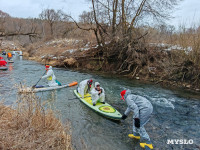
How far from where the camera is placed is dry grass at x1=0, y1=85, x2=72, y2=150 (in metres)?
3.22

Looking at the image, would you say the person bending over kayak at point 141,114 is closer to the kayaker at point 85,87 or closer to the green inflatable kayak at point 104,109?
the green inflatable kayak at point 104,109

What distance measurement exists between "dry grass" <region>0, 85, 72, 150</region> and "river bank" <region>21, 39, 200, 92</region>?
10.4 meters

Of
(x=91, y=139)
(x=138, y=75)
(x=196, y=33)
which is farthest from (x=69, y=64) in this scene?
(x=91, y=139)

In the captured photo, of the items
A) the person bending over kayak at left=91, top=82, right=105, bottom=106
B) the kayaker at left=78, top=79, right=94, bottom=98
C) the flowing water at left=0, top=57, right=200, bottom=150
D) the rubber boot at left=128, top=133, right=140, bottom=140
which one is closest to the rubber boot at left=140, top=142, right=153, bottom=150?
the flowing water at left=0, top=57, right=200, bottom=150

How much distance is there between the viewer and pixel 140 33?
584 inches

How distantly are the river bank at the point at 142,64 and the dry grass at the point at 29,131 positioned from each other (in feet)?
34.1

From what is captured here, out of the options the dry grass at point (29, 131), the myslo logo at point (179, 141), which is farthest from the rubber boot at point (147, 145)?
the dry grass at point (29, 131)

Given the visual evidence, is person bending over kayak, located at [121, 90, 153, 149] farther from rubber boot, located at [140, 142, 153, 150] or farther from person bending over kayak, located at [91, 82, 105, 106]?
person bending over kayak, located at [91, 82, 105, 106]

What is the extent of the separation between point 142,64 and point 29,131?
43.7 ft

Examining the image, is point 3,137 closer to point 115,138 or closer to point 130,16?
point 115,138

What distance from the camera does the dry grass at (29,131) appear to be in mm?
3221

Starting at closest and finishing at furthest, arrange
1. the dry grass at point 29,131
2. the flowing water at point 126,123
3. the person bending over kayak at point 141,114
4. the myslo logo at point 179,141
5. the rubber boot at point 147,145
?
the dry grass at point 29,131 → the rubber boot at point 147,145 → the person bending over kayak at point 141,114 → the flowing water at point 126,123 → the myslo logo at point 179,141

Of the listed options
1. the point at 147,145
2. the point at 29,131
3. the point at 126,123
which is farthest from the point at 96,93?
the point at 29,131

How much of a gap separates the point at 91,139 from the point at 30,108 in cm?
232
